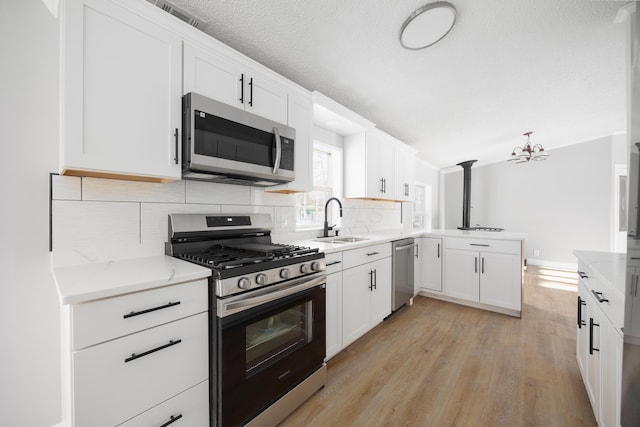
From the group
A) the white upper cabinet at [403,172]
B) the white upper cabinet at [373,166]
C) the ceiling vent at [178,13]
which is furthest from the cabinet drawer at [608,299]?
the ceiling vent at [178,13]

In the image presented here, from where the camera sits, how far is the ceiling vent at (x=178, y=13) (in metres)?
1.37

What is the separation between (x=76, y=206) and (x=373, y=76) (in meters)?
2.33

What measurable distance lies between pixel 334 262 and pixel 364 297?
63 centimetres

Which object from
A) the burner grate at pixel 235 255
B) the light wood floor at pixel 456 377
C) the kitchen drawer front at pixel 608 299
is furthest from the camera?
the light wood floor at pixel 456 377

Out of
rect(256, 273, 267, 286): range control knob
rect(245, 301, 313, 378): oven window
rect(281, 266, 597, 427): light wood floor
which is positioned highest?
rect(256, 273, 267, 286): range control knob

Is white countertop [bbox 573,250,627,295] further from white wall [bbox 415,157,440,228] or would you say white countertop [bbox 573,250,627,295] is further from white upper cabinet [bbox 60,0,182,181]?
white wall [bbox 415,157,440,228]

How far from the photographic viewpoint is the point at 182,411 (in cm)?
114

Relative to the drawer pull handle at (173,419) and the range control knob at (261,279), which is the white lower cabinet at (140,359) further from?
the range control knob at (261,279)

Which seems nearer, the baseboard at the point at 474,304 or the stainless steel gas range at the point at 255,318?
the stainless steel gas range at the point at 255,318

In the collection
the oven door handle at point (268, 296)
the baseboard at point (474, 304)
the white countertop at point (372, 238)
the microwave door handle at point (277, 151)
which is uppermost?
the microwave door handle at point (277, 151)

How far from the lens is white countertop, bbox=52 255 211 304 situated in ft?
2.95

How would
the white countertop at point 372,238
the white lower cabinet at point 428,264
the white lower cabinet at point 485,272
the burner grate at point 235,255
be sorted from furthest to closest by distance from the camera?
the white lower cabinet at point 428,264 < the white lower cabinet at point 485,272 < the white countertop at point 372,238 < the burner grate at point 235,255

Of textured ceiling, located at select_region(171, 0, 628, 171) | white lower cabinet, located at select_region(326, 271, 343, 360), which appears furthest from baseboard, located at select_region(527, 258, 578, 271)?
white lower cabinet, located at select_region(326, 271, 343, 360)

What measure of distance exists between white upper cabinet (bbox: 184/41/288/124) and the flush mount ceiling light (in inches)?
37.8
